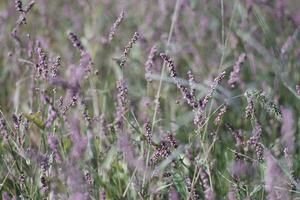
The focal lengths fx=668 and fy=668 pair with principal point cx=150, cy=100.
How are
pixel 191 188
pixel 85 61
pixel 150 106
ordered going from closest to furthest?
pixel 191 188, pixel 85 61, pixel 150 106

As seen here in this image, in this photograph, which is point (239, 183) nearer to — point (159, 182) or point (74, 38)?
point (159, 182)

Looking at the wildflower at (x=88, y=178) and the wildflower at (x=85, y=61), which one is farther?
the wildflower at (x=85, y=61)

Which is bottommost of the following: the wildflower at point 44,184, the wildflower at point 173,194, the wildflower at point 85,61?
the wildflower at point 173,194

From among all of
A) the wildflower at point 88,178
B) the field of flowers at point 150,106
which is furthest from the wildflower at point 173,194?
the wildflower at point 88,178

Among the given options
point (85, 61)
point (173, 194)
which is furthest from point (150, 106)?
point (173, 194)

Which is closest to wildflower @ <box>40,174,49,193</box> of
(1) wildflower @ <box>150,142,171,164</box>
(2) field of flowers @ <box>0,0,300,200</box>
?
(2) field of flowers @ <box>0,0,300,200</box>

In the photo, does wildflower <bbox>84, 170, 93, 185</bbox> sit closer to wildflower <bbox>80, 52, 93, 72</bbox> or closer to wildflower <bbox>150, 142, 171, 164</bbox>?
wildflower <bbox>150, 142, 171, 164</bbox>

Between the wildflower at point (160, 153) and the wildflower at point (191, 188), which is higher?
the wildflower at point (160, 153)

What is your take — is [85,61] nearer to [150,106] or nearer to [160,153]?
[160,153]

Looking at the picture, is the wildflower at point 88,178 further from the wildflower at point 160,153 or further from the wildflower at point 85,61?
the wildflower at point 85,61

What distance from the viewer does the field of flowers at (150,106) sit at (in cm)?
153

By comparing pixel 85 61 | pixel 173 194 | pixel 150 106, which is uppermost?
pixel 85 61

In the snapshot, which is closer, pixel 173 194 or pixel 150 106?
pixel 173 194

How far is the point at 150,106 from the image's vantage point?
2.15 meters
